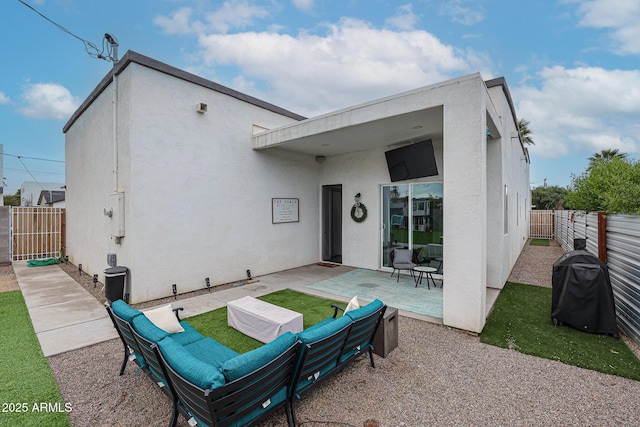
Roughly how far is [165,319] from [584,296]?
5.64 metres

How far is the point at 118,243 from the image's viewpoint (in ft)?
17.9

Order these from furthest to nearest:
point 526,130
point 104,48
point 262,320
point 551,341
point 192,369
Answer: point 526,130
point 104,48
point 551,341
point 262,320
point 192,369

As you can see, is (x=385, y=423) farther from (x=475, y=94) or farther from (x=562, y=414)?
(x=475, y=94)

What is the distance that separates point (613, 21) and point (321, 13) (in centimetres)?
649

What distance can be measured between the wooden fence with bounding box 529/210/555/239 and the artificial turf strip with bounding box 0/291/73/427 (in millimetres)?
22820

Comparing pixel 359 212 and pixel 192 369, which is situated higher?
pixel 359 212

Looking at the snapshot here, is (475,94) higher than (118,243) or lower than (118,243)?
higher

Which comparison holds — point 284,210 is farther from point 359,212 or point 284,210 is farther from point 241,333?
point 241,333

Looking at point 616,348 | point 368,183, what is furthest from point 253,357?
point 368,183

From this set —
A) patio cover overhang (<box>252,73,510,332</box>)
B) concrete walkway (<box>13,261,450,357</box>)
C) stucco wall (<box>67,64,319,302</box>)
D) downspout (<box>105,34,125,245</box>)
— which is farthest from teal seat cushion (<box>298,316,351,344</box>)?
downspout (<box>105,34,125,245</box>)

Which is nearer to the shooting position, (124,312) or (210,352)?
(124,312)

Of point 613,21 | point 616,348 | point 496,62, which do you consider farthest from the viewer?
point 496,62

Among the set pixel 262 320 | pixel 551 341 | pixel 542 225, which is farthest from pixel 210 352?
pixel 542 225

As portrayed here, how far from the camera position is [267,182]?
7.52 meters
